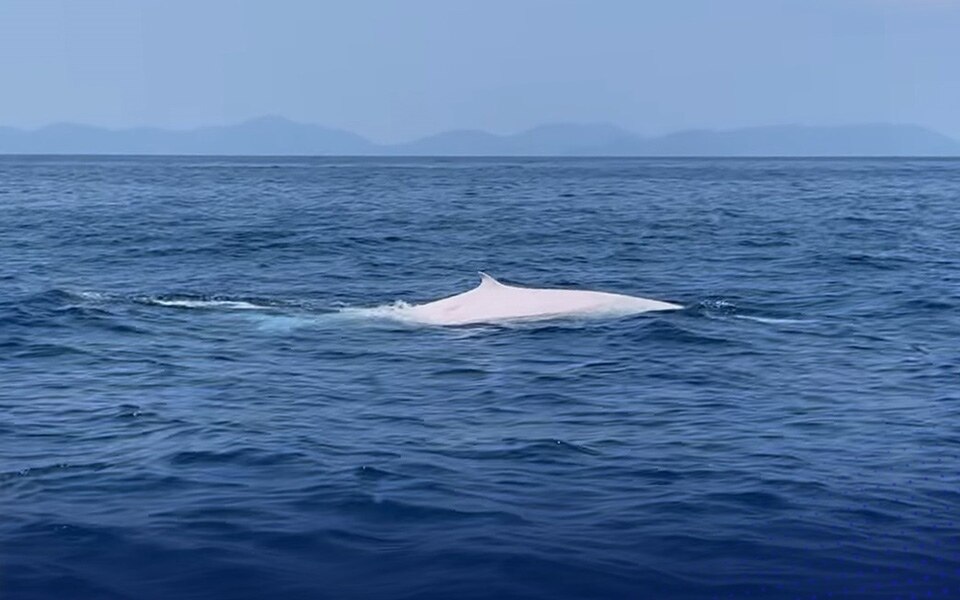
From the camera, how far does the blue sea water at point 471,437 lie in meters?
10.3

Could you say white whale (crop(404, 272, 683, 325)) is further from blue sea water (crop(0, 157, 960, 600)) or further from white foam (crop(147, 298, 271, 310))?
white foam (crop(147, 298, 271, 310))

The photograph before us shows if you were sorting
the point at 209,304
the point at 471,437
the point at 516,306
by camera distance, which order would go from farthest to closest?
the point at 209,304, the point at 516,306, the point at 471,437

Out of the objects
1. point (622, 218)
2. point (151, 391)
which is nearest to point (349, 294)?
point (151, 391)

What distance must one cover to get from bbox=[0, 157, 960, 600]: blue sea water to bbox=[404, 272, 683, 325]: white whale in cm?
77

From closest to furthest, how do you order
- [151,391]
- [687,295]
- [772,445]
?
[772,445], [151,391], [687,295]

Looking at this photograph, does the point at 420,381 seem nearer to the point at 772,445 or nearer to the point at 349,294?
the point at 772,445

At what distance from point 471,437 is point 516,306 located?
9.79m

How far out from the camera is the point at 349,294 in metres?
29.5

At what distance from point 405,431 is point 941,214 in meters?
51.4

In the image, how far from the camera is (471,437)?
15039mm

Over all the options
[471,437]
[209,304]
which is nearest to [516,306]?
[209,304]

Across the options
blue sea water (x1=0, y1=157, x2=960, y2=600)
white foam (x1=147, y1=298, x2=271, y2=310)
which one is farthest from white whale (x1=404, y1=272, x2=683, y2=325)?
white foam (x1=147, y1=298, x2=271, y2=310)

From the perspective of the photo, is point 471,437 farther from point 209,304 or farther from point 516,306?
point 209,304

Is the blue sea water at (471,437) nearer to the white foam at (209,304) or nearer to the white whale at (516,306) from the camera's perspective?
the white foam at (209,304)
